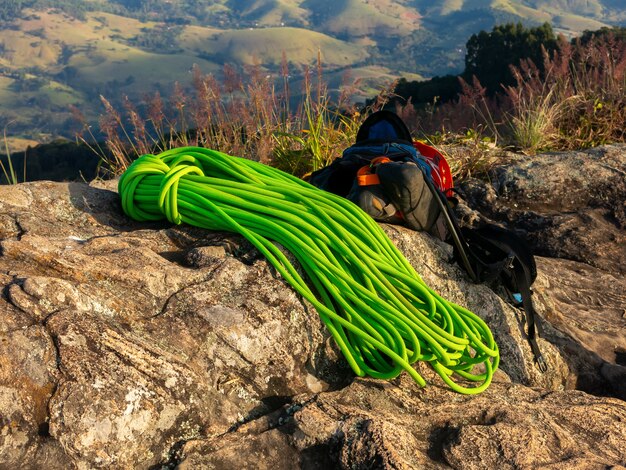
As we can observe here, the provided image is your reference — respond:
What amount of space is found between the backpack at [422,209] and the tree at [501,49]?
3056 cm

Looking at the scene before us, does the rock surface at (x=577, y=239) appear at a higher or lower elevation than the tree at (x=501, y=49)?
higher

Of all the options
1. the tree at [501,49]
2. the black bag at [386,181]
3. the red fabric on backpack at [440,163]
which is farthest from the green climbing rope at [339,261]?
the tree at [501,49]

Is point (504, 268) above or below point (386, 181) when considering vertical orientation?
below

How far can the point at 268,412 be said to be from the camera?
1922 mm

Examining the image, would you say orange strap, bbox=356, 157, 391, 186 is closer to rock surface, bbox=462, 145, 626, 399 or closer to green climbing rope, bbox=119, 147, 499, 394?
green climbing rope, bbox=119, 147, 499, 394

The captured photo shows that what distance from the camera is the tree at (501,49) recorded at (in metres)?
32.4

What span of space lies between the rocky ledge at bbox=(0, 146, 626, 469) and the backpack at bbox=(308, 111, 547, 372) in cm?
12

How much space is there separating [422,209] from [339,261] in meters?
0.72

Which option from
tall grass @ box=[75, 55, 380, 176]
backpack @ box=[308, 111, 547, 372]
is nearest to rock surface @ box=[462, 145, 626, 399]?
backpack @ box=[308, 111, 547, 372]

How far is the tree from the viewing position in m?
32.4

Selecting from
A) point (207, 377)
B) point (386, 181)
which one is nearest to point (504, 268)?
point (386, 181)

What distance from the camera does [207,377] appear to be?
188cm

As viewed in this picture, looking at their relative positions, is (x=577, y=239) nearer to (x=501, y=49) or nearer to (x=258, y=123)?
(x=258, y=123)

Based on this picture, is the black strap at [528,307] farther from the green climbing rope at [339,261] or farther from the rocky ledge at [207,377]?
the green climbing rope at [339,261]
